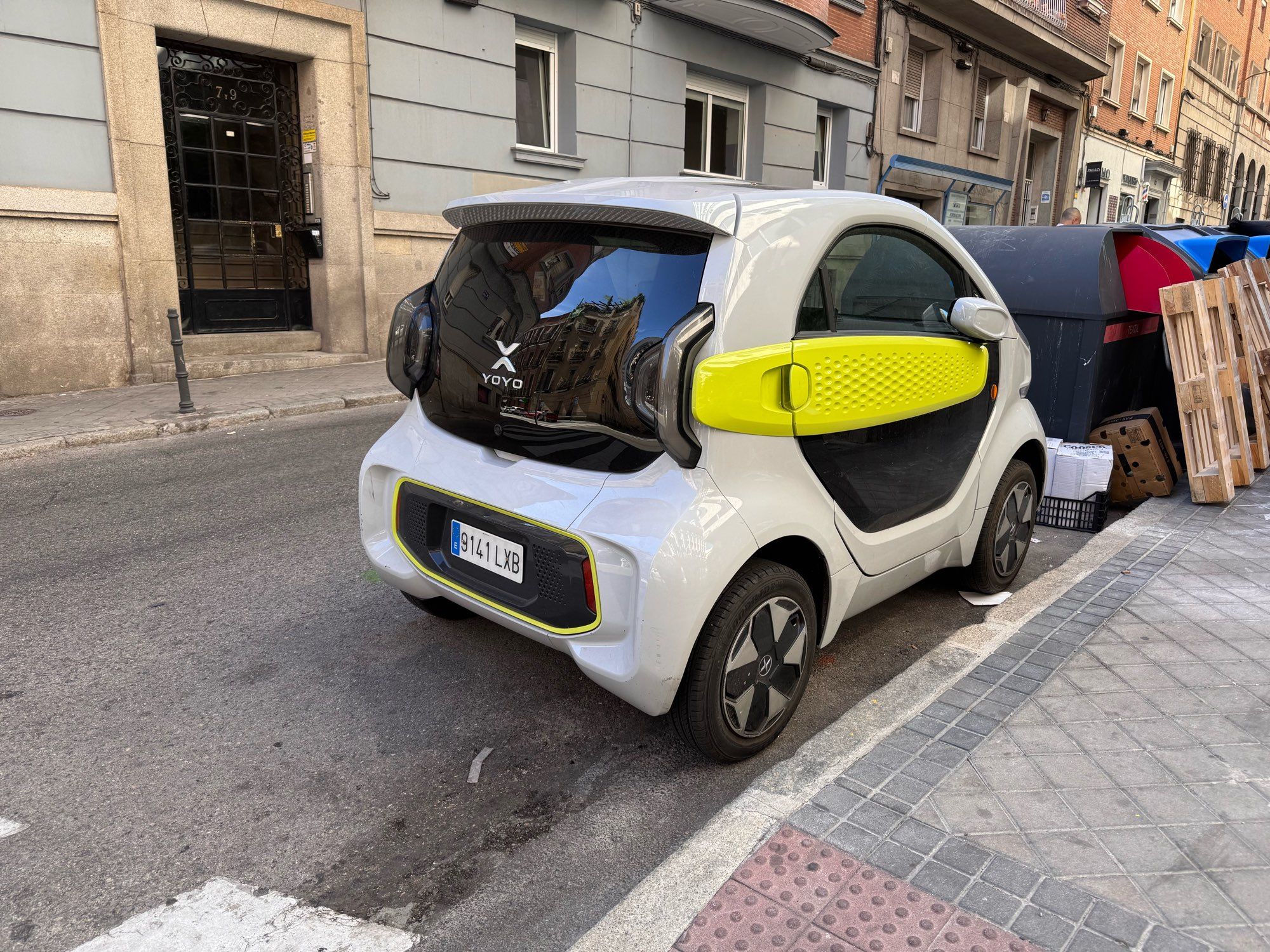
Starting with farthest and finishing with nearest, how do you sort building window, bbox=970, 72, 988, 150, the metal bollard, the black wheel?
1. building window, bbox=970, 72, 988, 150
2. the metal bollard
3. the black wheel

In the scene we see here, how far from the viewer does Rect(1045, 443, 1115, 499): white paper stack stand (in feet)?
17.5

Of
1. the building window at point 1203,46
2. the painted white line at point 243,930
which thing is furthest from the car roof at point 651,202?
the building window at point 1203,46

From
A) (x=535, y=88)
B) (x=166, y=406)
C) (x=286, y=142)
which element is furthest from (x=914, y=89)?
(x=166, y=406)

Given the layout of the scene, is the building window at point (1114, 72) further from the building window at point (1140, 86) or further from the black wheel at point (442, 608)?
the black wheel at point (442, 608)

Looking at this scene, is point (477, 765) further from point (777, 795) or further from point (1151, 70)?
point (1151, 70)

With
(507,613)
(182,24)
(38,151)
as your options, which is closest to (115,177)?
(38,151)

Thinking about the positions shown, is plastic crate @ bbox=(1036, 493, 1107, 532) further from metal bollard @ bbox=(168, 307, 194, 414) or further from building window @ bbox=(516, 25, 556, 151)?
building window @ bbox=(516, 25, 556, 151)

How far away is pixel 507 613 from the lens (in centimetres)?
281

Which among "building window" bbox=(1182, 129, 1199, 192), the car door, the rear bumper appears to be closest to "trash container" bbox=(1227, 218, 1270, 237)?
the car door

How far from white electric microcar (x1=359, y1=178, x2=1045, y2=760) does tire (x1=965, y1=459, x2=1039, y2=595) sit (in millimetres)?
735

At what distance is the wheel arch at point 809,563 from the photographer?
2.81 meters

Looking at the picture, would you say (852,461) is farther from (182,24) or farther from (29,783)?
(182,24)

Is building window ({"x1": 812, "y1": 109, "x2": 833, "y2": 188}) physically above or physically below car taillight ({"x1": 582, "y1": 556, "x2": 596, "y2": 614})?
above

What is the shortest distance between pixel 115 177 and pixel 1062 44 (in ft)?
71.8
